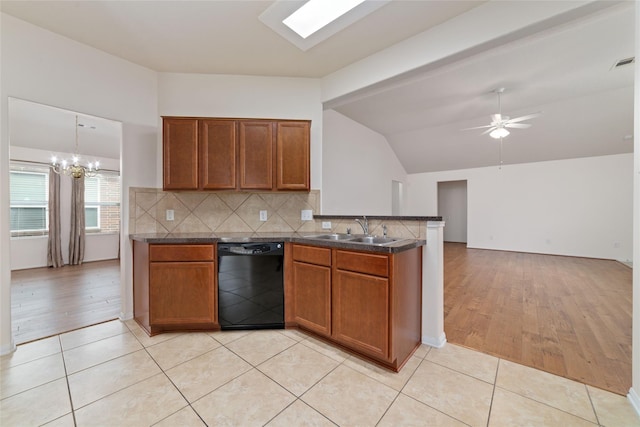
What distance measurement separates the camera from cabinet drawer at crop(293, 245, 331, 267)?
2098 mm

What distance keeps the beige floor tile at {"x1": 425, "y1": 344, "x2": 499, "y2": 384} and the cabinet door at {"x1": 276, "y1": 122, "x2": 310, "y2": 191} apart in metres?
1.95

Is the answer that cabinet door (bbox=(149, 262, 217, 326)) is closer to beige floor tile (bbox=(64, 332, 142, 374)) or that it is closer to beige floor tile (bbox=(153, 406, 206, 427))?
beige floor tile (bbox=(64, 332, 142, 374))

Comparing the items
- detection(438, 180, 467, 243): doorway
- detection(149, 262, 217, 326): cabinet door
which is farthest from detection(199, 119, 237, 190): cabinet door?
detection(438, 180, 467, 243): doorway

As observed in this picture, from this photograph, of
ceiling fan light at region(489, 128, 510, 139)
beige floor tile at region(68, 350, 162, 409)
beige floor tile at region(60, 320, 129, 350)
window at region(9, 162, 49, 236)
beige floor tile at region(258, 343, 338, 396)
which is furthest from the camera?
window at region(9, 162, 49, 236)

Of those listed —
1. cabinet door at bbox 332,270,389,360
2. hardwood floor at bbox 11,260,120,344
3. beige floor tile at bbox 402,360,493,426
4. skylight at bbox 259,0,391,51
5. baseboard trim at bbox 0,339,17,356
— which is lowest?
beige floor tile at bbox 402,360,493,426

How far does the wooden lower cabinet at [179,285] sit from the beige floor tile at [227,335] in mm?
131

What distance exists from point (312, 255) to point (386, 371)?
1.02 meters

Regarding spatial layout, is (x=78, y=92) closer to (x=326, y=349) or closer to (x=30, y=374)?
(x=30, y=374)

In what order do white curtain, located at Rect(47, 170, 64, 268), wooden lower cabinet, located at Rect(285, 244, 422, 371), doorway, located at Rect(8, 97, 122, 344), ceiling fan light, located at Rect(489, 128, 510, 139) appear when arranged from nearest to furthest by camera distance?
wooden lower cabinet, located at Rect(285, 244, 422, 371) → doorway, located at Rect(8, 97, 122, 344) → ceiling fan light, located at Rect(489, 128, 510, 139) → white curtain, located at Rect(47, 170, 64, 268)

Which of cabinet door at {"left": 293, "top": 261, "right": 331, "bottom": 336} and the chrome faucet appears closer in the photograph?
cabinet door at {"left": 293, "top": 261, "right": 331, "bottom": 336}

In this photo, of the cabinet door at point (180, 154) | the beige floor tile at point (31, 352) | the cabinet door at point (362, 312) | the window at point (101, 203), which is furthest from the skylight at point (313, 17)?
the window at point (101, 203)

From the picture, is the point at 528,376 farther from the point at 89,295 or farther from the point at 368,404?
the point at 89,295

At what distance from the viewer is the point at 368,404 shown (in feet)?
4.89

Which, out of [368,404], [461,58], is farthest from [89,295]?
→ [461,58]
